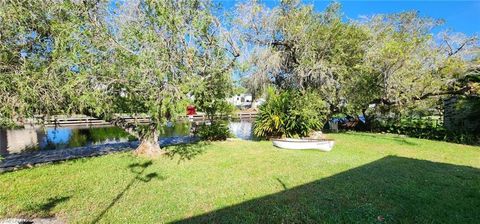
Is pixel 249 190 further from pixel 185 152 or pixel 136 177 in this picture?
pixel 185 152

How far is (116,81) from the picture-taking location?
7051mm

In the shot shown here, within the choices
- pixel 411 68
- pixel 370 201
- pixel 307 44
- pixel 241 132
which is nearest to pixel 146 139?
pixel 370 201

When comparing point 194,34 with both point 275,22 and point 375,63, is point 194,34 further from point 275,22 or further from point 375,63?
point 375,63

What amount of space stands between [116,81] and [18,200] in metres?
3.02

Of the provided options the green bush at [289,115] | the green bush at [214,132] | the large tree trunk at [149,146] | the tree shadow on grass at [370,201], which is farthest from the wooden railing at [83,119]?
the tree shadow on grass at [370,201]

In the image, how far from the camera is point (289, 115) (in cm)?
1316

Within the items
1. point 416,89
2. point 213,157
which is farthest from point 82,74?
point 416,89

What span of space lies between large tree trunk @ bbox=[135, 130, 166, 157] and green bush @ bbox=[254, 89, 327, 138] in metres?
5.75

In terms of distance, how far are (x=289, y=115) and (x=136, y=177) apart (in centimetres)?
799

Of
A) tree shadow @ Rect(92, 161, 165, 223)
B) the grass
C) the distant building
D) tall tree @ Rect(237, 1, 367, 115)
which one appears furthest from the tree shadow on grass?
tall tree @ Rect(237, 1, 367, 115)

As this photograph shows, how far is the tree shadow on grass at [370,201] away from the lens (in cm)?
427

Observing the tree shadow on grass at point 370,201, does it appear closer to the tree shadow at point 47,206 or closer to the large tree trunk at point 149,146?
the tree shadow at point 47,206

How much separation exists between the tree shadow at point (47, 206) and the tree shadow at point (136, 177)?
2.74 feet

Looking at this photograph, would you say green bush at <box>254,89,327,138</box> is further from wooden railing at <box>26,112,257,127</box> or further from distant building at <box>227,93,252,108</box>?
wooden railing at <box>26,112,257,127</box>
